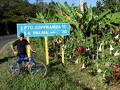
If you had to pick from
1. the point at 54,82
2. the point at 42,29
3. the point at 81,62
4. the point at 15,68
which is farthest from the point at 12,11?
the point at 54,82

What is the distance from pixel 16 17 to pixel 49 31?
41882 mm

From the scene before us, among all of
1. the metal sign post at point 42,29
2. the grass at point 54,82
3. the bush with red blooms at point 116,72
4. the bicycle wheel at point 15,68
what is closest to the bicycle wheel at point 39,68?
the grass at point 54,82

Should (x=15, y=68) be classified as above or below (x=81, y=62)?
above

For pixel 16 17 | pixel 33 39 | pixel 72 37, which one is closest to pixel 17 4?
pixel 16 17

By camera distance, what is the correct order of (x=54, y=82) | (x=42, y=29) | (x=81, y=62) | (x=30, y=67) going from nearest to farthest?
(x=54, y=82) → (x=30, y=67) → (x=42, y=29) → (x=81, y=62)

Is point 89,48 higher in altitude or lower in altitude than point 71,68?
higher

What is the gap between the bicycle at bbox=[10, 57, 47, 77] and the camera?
6.75 meters

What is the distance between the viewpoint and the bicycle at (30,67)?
6.75 m

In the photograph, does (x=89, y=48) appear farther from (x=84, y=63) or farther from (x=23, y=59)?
(x=23, y=59)

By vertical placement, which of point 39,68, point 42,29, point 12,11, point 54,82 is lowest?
point 54,82

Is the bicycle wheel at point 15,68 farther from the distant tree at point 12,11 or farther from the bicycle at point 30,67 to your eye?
the distant tree at point 12,11

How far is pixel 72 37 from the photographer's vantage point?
29.4 feet

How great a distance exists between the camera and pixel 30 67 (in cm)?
675

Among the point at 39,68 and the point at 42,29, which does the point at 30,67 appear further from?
the point at 42,29
